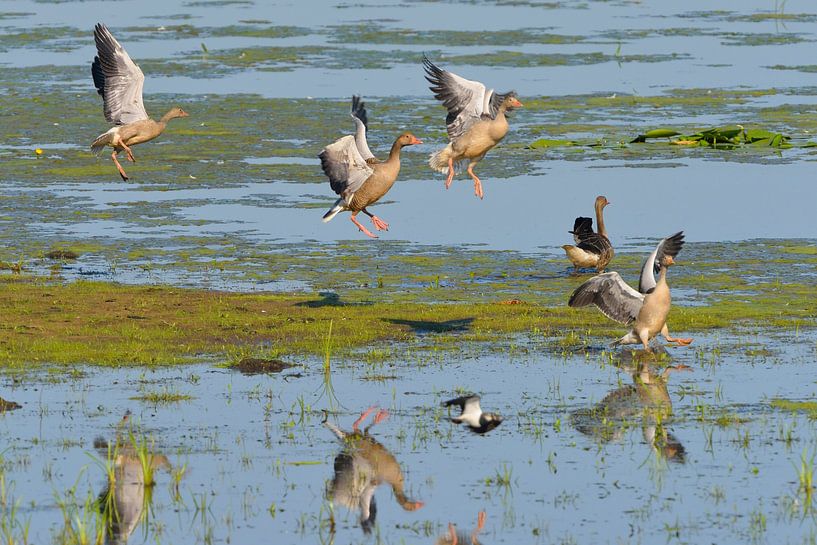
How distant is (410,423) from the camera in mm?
10961

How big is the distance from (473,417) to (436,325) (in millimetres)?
3341

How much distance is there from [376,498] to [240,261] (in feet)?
27.8

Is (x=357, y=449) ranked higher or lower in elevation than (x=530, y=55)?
lower

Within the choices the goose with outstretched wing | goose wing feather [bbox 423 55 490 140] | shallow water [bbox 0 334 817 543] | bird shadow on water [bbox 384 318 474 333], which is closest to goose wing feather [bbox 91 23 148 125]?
goose wing feather [bbox 423 55 490 140]

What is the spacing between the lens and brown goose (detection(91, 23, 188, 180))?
19.3m

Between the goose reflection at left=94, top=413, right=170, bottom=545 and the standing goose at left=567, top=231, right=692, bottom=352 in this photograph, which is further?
the standing goose at left=567, top=231, right=692, bottom=352

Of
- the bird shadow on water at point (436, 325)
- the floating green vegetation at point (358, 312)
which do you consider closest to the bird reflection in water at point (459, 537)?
the floating green vegetation at point (358, 312)

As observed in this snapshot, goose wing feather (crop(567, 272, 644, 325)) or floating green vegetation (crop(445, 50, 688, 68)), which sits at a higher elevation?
floating green vegetation (crop(445, 50, 688, 68))

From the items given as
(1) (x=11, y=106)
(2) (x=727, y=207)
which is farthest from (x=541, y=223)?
(1) (x=11, y=106)

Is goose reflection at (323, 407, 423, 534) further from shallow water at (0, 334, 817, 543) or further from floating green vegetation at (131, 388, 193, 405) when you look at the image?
floating green vegetation at (131, 388, 193, 405)

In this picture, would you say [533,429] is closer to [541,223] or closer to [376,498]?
[376,498]

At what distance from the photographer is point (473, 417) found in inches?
436

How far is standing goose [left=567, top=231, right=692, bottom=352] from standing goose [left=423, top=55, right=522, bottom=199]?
5408 millimetres

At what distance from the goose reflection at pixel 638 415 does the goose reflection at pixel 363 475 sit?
1.42 meters
